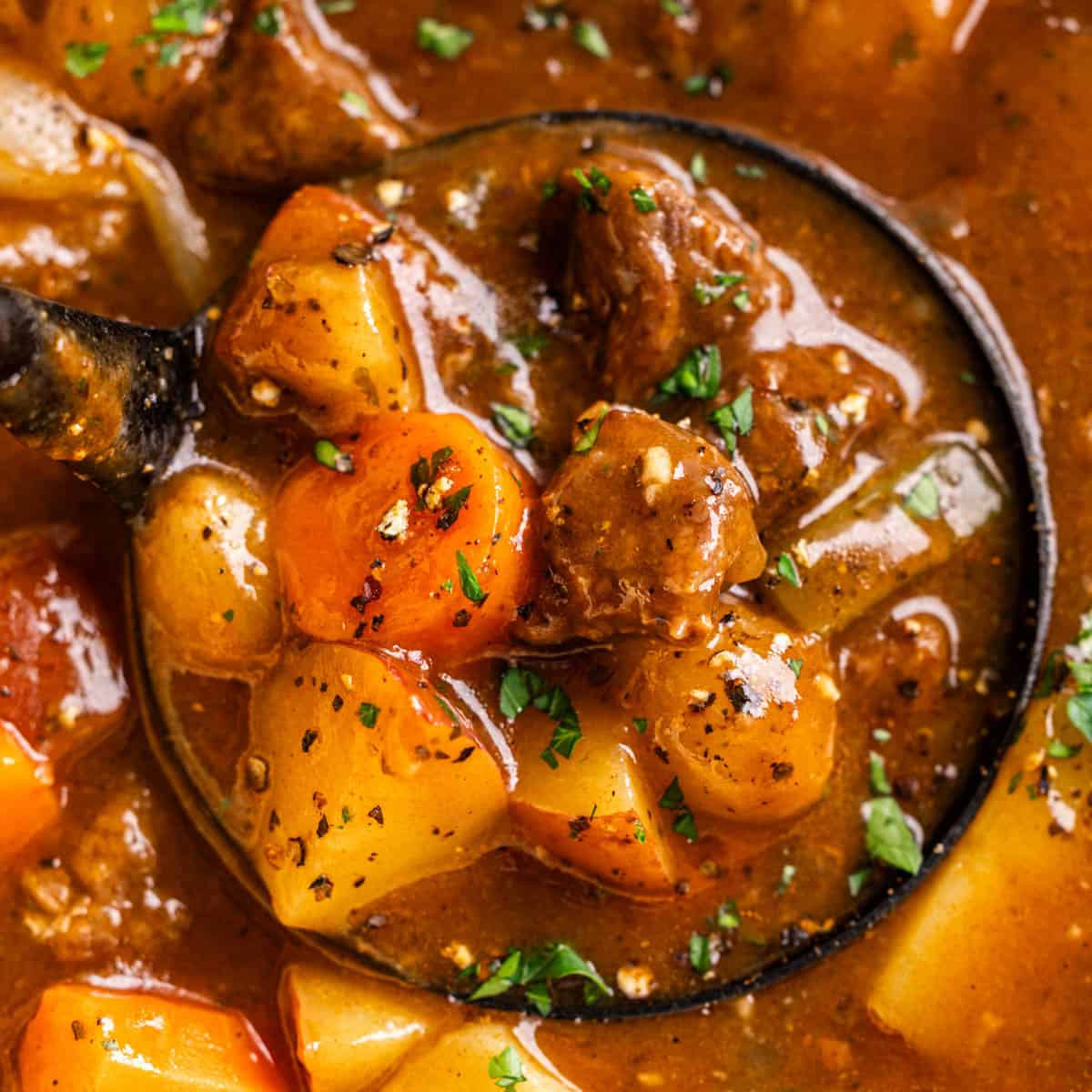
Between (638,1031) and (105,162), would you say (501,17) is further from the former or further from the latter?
(638,1031)

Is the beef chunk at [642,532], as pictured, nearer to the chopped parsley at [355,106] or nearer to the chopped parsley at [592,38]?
the chopped parsley at [355,106]

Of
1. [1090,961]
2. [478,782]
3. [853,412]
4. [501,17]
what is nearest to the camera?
[478,782]

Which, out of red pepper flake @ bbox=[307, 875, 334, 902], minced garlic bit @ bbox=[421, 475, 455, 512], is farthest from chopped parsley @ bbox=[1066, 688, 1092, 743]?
red pepper flake @ bbox=[307, 875, 334, 902]

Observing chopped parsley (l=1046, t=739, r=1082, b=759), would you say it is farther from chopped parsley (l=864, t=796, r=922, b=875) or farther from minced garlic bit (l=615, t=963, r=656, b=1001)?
minced garlic bit (l=615, t=963, r=656, b=1001)

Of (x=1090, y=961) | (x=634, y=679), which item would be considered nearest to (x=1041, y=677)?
(x=1090, y=961)

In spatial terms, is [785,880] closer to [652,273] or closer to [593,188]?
[652,273]
